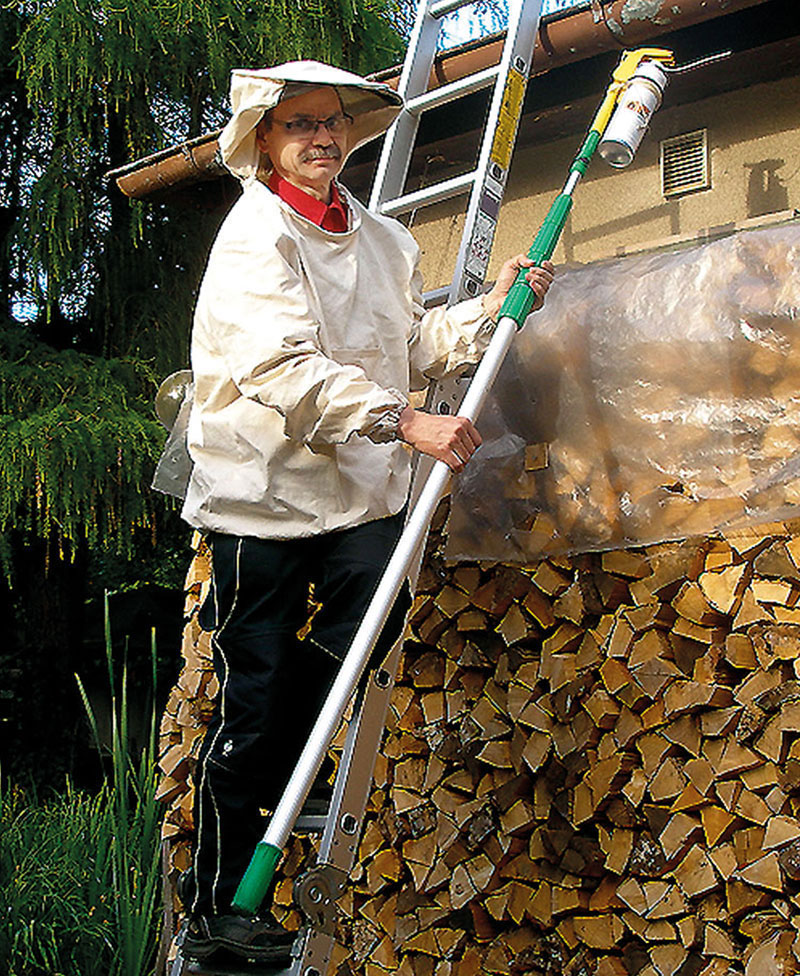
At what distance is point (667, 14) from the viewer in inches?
121

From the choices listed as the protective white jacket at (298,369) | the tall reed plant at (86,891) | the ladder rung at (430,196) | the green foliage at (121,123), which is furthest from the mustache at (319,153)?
the green foliage at (121,123)

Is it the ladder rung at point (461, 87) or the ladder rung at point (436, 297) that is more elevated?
the ladder rung at point (461, 87)

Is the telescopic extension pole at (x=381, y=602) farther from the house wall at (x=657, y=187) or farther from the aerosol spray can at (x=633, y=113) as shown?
the house wall at (x=657, y=187)

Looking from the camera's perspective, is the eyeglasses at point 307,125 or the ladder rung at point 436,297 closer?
the eyeglasses at point 307,125

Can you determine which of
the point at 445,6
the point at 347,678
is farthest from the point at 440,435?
the point at 445,6

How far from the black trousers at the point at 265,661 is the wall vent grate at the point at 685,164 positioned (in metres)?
1.66

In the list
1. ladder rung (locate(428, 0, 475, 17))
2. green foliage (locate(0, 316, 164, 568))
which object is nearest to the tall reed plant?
green foliage (locate(0, 316, 164, 568))

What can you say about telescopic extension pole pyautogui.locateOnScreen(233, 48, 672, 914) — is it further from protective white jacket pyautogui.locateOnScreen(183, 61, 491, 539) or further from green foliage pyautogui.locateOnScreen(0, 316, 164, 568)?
green foliage pyautogui.locateOnScreen(0, 316, 164, 568)

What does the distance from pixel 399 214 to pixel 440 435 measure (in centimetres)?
109

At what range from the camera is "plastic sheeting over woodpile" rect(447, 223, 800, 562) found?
2.37 meters

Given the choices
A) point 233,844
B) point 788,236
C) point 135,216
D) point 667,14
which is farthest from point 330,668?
point 135,216

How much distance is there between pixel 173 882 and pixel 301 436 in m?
2.03

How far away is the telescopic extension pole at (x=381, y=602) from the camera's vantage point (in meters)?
1.73

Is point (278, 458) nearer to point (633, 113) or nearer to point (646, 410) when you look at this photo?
point (646, 410)
